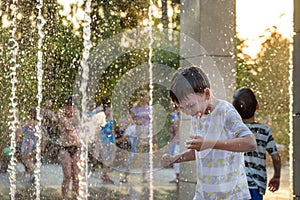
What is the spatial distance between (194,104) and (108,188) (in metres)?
6.32

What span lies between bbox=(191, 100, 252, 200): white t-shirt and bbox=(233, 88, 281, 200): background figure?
1.26 metres

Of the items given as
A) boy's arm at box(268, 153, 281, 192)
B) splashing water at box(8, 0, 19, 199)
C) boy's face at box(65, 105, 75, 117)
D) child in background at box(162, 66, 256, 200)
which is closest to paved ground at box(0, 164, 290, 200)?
splashing water at box(8, 0, 19, 199)

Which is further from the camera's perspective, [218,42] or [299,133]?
[218,42]

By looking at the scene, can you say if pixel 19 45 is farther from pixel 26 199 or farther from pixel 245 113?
pixel 245 113

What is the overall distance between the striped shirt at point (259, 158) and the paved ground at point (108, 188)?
357 centimetres

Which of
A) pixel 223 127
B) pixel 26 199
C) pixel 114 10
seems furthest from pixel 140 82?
pixel 223 127

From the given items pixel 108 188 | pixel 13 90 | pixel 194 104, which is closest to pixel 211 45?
pixel 194 104

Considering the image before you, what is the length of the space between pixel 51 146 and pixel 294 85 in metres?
6.19

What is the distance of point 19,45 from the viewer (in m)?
10.9

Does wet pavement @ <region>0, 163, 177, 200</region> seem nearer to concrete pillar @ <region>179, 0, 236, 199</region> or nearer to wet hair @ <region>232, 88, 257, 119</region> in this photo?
concrete pillar @ <region>179, 0, 236, 199</region>

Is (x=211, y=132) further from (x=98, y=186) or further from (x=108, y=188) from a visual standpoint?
(x=98, y=186)

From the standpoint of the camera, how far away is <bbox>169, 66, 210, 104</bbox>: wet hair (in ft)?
11.1

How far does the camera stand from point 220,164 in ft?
11.8

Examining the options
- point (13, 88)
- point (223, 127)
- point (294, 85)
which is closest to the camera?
point (223, 127)
